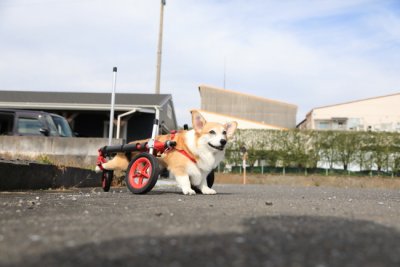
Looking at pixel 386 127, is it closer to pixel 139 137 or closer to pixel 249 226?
pixel 139 137

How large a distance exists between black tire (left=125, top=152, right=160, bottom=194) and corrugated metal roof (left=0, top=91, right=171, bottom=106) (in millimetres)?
16152

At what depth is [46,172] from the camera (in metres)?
7.09

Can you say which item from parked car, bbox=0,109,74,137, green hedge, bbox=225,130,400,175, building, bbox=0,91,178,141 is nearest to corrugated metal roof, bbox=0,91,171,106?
building, bbox=0,91,178,141

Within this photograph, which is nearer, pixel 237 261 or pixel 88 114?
pixel 237 261

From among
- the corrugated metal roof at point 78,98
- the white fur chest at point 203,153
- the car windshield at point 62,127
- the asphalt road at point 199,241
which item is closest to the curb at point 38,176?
the white fur chest at point 203,153

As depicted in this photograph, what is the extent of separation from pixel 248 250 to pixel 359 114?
137 ft

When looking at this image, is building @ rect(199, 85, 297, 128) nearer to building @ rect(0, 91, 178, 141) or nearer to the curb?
building @ rect(0, 91, 178, 141)

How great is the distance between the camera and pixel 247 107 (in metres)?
47.3

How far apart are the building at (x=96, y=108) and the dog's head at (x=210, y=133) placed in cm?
1451

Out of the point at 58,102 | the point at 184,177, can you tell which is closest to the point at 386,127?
the point at 58,102

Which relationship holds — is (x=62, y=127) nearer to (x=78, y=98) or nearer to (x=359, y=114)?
(x=78, y=98)

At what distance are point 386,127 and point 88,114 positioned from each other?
26628 mm

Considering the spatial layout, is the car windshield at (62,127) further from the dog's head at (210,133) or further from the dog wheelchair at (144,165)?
the dog's head at (210,133)

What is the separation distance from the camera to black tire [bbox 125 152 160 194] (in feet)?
19.3
